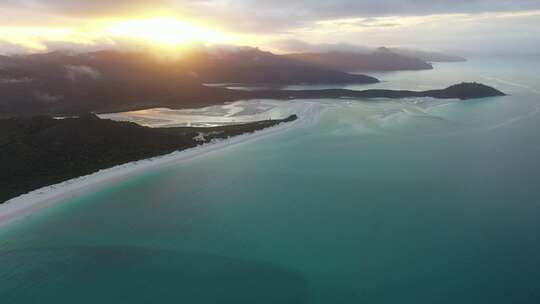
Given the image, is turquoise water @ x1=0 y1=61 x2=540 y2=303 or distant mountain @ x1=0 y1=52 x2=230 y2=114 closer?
turquoise water @ x1=0 y1=61 x2=540 y2=303

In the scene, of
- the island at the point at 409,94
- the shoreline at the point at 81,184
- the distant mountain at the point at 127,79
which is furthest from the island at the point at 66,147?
the island at the point at 409,94

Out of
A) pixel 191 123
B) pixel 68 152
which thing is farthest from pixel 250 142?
pixel 68 152

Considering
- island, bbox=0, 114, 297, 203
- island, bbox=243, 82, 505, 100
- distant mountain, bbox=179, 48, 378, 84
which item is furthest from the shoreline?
distant mountain, bbox=179, 48, 378, 84

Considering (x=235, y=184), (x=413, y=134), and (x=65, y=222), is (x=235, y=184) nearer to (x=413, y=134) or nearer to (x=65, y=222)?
(x=65, y=222)

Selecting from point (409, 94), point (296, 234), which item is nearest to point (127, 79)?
point (409, 94)

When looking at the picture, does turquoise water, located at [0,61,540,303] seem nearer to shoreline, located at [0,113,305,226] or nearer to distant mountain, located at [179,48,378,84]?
shoreline, located at [0,113,305,226]
